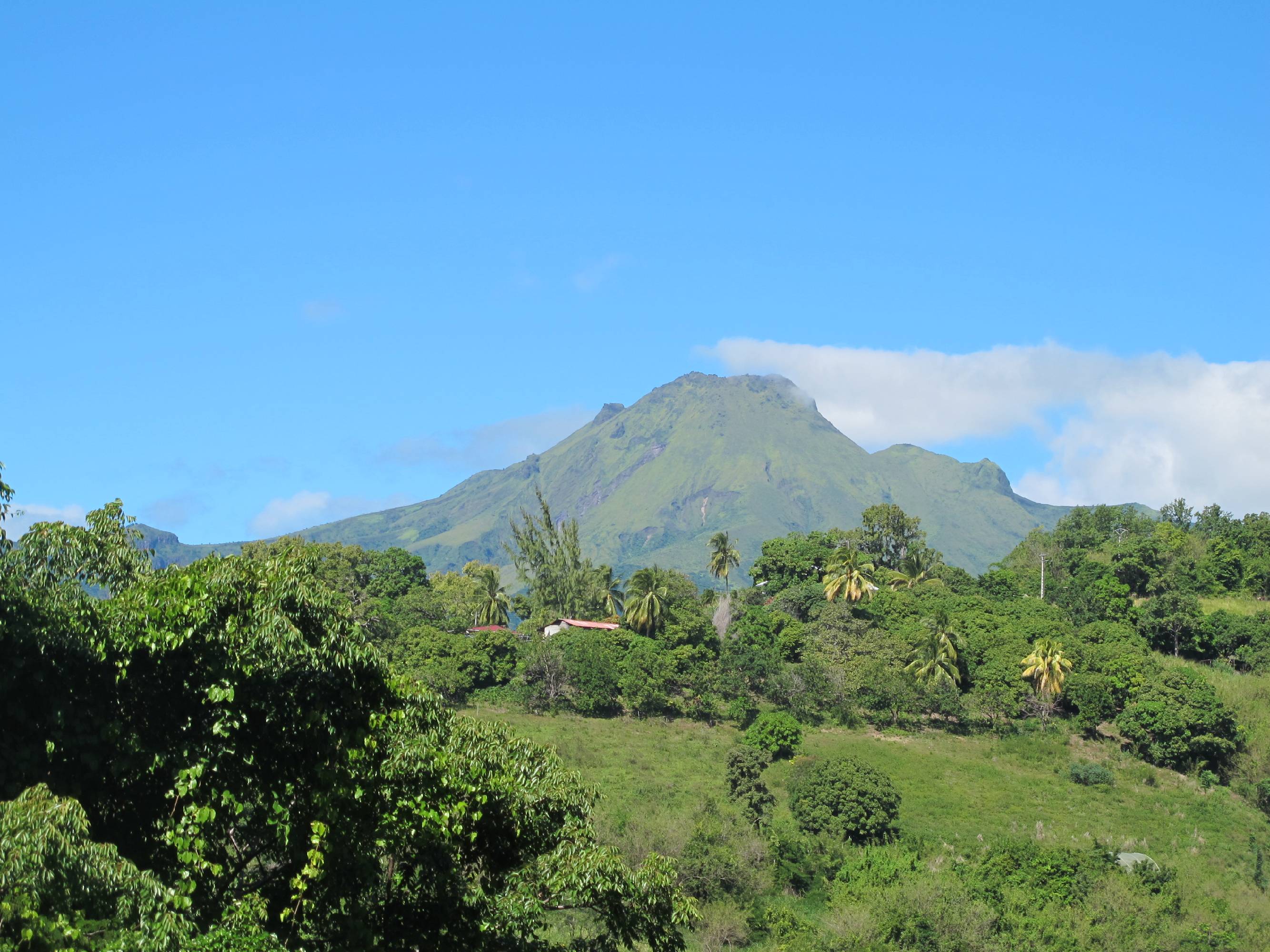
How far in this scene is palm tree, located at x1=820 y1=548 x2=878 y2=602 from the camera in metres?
72.7

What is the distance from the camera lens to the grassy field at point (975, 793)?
37562 millimetres

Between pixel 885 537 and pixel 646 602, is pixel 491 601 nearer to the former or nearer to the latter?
pixel 646 602

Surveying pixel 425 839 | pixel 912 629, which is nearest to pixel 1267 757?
pixel 912 629

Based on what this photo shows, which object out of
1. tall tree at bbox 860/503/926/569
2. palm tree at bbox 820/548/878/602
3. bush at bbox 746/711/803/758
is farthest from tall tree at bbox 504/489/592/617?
bush at bbox 746/711/803/758

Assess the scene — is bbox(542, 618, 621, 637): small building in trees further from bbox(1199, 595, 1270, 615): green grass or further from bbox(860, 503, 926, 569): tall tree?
bbox(1199, 595, 1270, 615): green grass

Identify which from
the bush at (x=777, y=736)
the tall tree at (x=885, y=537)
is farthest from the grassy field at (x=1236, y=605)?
the bush at (x=777, y=736)

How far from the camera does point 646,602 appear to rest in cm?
6581

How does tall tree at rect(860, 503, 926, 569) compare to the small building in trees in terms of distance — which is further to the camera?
tall tree at rect(860, 503, 926, 569)

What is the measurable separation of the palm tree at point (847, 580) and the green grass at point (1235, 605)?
2200 cm

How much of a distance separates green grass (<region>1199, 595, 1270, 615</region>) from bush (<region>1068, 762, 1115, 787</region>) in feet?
86.0

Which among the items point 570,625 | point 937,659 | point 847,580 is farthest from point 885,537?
point 570,625

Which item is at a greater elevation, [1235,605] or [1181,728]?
[1235,605]

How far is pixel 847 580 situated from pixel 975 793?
2620cm

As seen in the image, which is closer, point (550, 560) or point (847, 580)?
point (847, 580)
